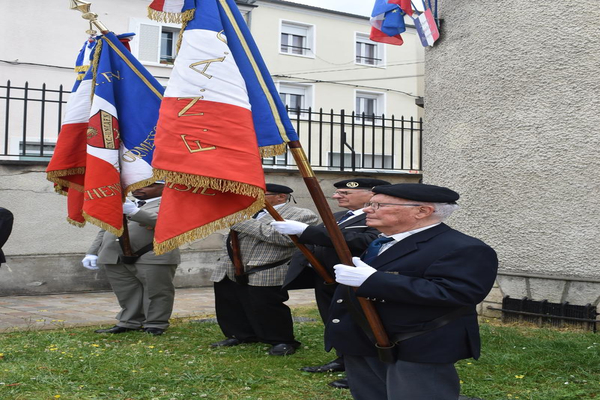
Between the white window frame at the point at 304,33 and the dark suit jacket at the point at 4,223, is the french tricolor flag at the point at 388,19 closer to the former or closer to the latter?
the dark suit jacket at the point at 4,223

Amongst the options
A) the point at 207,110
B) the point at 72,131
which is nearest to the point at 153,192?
the point at 72,131

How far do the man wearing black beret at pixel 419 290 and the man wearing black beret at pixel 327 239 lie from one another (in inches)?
33.7

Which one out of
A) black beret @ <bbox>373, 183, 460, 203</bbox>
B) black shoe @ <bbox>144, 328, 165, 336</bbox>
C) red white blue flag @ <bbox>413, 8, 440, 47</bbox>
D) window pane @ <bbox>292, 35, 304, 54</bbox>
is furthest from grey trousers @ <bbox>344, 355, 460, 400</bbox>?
window pane @ <bbox>292, 35, 304, 54</bbox>

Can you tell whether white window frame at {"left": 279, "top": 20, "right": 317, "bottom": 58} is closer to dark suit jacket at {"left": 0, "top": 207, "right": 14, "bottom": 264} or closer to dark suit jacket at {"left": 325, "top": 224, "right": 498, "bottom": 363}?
dark suit jacket at {"left": 0, "top": 207, "right": 14, "bottom": 264}

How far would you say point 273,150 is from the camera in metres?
3.64

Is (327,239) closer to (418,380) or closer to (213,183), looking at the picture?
(213,183)

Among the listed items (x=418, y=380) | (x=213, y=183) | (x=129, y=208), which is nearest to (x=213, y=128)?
(x=213, y=183)

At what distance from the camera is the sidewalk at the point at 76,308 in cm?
741

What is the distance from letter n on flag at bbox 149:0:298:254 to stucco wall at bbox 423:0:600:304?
426 cm

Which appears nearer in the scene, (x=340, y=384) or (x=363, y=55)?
(x=340, y=384)

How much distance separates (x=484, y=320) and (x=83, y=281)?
19.5 feet

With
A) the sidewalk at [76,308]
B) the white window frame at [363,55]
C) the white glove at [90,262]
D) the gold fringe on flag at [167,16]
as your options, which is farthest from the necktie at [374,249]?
the white window frame at [363,55]

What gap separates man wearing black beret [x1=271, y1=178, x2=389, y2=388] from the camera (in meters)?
3.94

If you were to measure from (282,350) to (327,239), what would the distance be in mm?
2291
